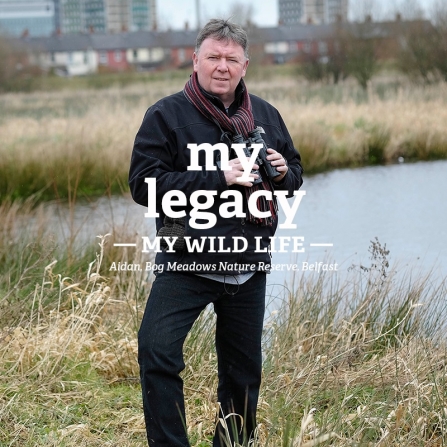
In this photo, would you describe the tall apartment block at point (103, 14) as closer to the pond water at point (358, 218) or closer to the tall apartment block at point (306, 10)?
the tall apartment block at point (306, 10)

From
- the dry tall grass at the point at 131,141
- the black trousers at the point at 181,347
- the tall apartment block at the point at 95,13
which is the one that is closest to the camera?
the black trousers at the point at 181,347

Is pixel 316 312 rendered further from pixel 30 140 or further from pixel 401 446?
pixel 30 140

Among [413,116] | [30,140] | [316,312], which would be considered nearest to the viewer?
[316,312]

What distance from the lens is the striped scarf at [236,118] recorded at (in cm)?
311

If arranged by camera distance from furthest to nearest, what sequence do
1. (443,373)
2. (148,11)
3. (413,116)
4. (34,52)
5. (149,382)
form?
(148,11) < (34,52) < (413,116) < (443,373) < (149,382)

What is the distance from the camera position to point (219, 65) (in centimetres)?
310

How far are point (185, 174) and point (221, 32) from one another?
47 cm

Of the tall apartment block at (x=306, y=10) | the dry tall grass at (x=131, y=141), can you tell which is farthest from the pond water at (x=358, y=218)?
the tall apartment block at (x=306, y=10)

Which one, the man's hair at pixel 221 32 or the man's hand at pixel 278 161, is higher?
the man's hair at pixel 221 32

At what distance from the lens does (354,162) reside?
46.0ft

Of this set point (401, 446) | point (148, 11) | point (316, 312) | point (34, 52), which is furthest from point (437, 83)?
point (148, 11)

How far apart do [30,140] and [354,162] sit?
455cm

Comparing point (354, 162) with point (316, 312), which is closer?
point (316, 312)

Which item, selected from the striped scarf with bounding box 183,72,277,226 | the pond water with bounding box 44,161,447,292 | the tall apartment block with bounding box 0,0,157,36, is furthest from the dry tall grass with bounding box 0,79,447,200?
the tall apartment block with bounding box 0,0,157,36
